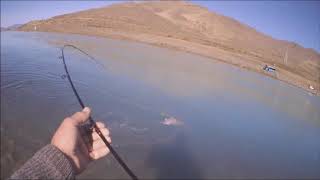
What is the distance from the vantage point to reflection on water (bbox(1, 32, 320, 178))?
6.67 m

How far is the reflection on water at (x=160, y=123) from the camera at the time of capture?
263 inches

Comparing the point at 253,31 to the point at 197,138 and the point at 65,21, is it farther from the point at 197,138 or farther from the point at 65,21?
the point at 197,138

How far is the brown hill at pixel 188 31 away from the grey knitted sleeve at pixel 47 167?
94.6ft

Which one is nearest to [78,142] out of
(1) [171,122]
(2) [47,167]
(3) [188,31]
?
(2) [47,167]

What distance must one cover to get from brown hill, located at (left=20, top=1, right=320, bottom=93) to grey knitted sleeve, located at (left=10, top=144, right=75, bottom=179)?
28.8m

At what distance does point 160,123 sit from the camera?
8.94m

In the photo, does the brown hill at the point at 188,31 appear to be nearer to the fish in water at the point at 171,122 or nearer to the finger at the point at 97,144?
the fish in water at the point at 171,122

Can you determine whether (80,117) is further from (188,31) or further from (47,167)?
(188,31)

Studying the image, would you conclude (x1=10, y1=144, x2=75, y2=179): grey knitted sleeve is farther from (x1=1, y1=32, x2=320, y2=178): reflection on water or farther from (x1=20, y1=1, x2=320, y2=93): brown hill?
(x1=20, y1=1, x2=320, y2=93): brown hill

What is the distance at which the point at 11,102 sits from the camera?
8547 millimetres

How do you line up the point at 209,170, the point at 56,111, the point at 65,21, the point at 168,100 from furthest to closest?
the point at 65,21 < the point at 168,100 < the point at 56,111 < the point at 209,170

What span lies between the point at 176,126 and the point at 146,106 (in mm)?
1755

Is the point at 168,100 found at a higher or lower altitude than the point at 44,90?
lower

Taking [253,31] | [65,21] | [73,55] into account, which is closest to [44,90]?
[73,55]
